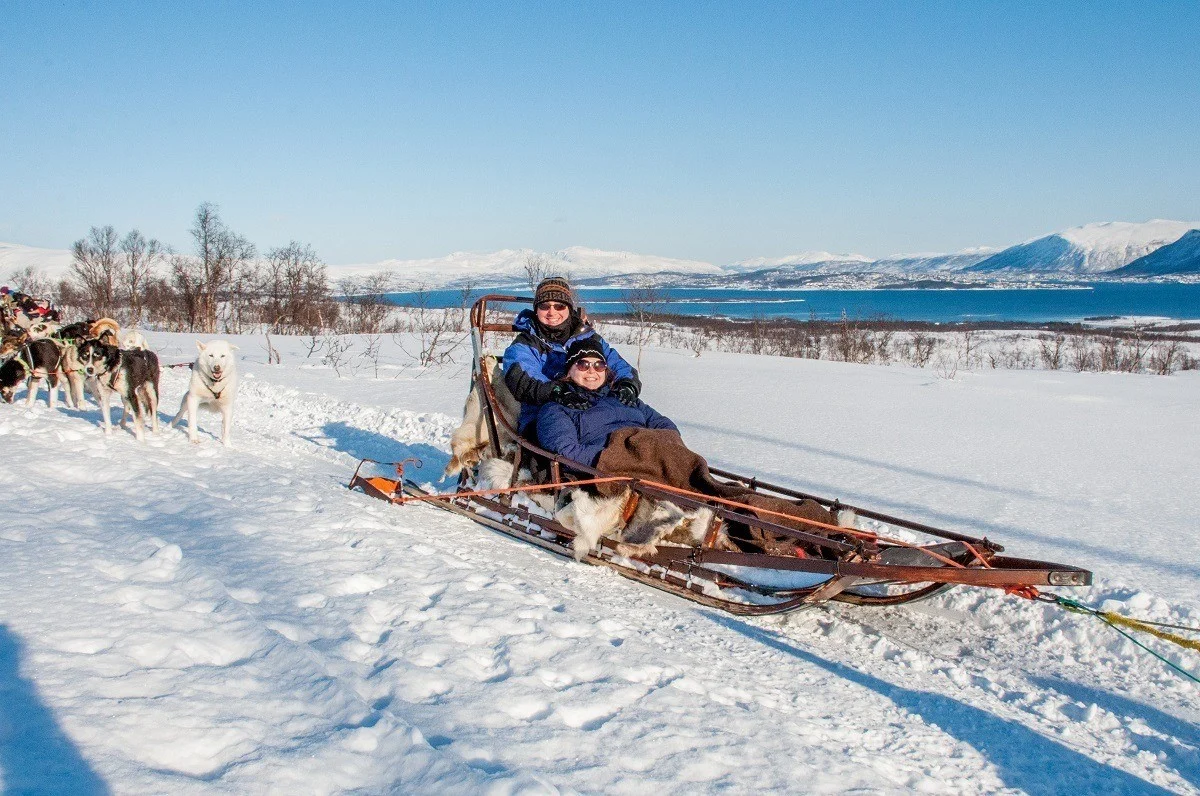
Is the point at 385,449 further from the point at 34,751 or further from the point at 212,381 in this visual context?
the point at 34,751

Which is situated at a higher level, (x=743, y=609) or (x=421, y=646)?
(x=421, y=646)

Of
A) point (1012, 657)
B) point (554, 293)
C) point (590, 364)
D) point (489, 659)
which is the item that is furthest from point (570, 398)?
point (1012, 657)

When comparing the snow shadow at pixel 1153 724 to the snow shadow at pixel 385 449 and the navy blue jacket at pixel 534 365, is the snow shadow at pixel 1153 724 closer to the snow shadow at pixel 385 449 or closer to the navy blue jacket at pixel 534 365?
the navy blue jacket at pixel 534 365

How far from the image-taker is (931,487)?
5.79 m

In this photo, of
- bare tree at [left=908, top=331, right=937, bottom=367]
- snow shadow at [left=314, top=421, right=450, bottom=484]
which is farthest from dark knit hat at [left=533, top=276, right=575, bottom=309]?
bare tree at [left=908, top=331, right=937, bottom=367]

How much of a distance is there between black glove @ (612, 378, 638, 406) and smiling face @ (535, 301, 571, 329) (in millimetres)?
686

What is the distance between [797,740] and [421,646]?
1264 millimetres

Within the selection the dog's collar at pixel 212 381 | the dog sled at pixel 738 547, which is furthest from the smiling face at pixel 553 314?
the dog's collar at pixel 212 381

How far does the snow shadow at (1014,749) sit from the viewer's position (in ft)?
7.50

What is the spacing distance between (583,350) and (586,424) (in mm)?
520

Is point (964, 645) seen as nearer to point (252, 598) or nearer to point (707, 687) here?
point (707, 687)

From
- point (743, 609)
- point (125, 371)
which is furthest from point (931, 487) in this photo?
point (125, 371)

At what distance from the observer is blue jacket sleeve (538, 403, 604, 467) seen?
161 inches

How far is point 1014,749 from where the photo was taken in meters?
2.46
